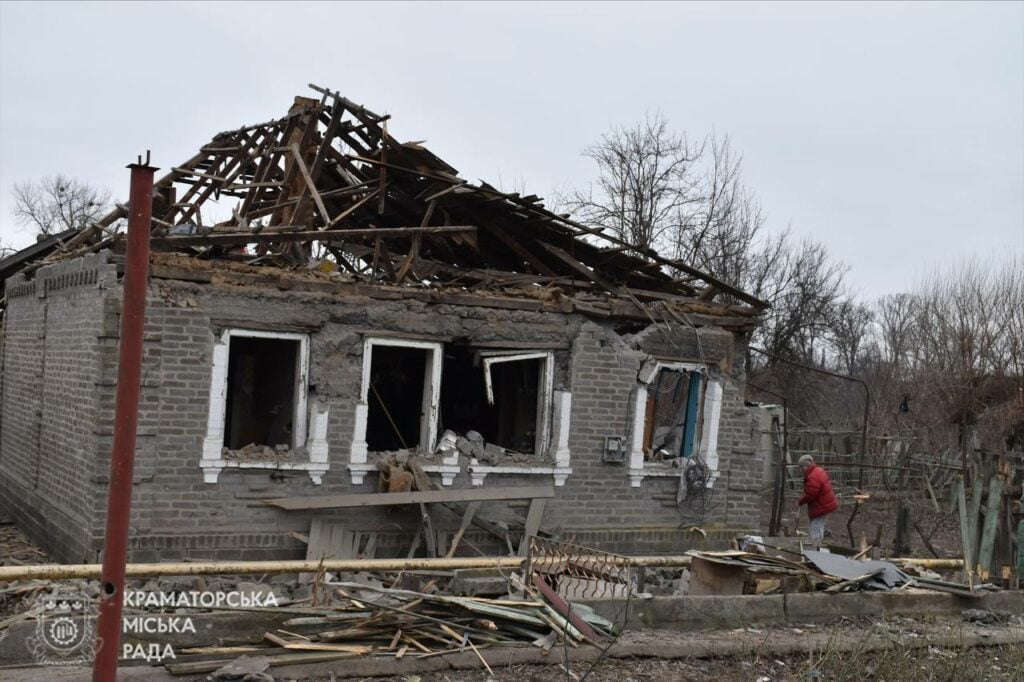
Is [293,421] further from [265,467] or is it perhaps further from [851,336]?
[851,336]

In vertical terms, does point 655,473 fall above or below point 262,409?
below

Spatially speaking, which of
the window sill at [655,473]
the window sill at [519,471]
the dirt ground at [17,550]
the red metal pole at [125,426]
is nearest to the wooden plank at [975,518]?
the window sill at [655,473]

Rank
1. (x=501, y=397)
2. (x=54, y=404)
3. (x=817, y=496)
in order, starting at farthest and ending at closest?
(x=501, y=397), (x=817, y=496), (x=54, y=404)

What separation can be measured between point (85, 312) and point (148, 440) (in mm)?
1652

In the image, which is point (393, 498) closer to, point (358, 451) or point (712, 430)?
point (358, 451)

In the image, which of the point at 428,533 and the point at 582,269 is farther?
the point at 582,269

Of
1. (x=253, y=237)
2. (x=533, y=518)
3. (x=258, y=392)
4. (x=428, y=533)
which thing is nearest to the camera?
(x=253, y=237)

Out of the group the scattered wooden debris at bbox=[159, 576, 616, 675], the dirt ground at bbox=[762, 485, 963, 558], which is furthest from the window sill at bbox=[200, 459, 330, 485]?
the dirt ground at bbox=[762, 485, 963, 558]

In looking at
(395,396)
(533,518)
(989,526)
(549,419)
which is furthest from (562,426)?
→ (989,526)

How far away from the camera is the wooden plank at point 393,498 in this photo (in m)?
10.4

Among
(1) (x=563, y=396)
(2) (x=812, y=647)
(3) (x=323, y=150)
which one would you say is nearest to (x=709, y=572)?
(2) (x=812, y=647)

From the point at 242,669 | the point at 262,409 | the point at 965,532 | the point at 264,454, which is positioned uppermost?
the point at 262,409

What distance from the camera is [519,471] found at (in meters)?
11.9

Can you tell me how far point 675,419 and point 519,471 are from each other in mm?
2808
